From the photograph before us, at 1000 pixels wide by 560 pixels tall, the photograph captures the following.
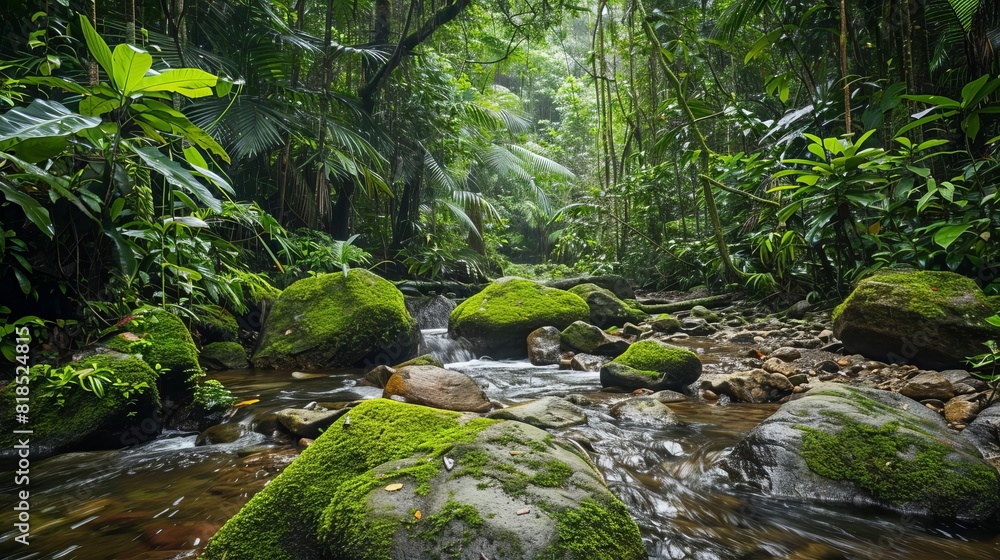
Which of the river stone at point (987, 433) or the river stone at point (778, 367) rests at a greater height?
the river stone at point (987, 433)

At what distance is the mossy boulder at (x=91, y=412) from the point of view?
265cm

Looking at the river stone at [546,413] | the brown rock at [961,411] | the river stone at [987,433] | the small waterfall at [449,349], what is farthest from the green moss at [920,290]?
the small waterfall at [449,349]

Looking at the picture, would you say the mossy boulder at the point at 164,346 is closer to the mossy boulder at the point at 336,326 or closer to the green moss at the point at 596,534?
the mossy boulder at the point at 336,326

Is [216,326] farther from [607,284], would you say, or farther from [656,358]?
[607,284]

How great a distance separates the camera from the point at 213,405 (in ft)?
10.8

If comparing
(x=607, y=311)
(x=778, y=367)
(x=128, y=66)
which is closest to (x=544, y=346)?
(x=607, y=311)

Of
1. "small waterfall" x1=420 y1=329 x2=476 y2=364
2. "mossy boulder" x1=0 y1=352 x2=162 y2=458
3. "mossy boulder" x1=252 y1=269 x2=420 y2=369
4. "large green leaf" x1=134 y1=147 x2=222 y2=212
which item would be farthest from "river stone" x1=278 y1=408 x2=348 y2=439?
"small waterfall" x1=420 y1=329 x2=476 y2=364

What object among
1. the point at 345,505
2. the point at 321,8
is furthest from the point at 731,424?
the point at 321,8

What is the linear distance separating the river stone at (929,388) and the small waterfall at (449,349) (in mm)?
4101

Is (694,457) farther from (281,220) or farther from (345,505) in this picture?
(281,220)

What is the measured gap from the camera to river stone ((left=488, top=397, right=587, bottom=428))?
307 centimetres

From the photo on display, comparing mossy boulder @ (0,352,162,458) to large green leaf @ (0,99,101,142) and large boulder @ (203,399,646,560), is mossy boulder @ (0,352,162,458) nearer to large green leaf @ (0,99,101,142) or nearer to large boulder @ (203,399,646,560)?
large green leaf @ (0,99,101,142)

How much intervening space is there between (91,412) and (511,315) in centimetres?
425

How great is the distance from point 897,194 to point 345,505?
4380 mm
